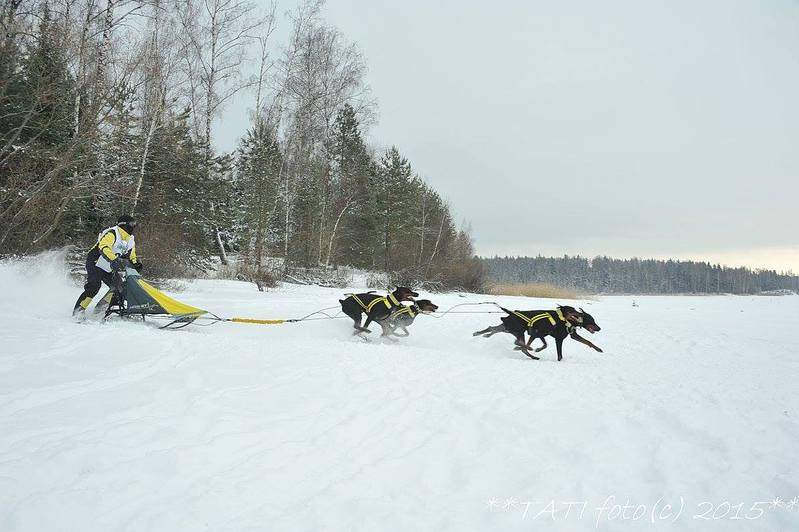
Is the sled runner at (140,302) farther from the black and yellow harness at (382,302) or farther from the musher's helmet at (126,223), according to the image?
the black and yellow harness at (382,302)

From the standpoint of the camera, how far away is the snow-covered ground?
2.06 metres

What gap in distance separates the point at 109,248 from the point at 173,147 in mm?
9308

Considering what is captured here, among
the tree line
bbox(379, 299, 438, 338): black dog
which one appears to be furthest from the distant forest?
bbox(379, 299, 438, 338): black dog

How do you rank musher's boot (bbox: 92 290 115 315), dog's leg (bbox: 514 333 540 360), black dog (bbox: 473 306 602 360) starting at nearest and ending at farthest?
musher's boot (bbox: 92 290 115 315) → black dog (bbox: 473 306 602 360) → dog's leg (bbox: 514 333 540 360)

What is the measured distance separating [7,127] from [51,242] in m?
3.00

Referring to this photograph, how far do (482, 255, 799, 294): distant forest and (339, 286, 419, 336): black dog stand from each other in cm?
6620

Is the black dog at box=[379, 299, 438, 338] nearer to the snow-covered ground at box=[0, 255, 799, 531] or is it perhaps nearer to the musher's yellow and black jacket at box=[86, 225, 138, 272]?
the snow-covered ground at box=[0, 255, 799, 531]

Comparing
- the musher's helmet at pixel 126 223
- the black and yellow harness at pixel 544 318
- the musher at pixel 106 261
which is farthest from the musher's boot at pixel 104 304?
the black and yellow harness at pixel 544 318

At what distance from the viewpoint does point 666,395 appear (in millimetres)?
4113

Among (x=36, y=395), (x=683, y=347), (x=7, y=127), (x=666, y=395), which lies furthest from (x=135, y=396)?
(x=7, y=127)

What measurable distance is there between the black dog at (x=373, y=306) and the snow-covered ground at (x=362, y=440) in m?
1.67

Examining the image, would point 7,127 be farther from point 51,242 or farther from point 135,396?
point 135,396

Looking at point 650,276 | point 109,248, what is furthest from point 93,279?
point 650,276

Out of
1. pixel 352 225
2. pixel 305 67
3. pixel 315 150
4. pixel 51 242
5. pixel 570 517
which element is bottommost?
pixel 570 517
